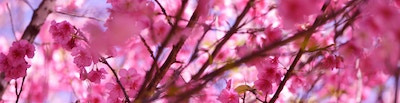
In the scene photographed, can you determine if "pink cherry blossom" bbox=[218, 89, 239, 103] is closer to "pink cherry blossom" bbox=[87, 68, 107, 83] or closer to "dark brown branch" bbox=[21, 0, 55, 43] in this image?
"pink cherry blossom" bbox=[87, 68, 107, 83]

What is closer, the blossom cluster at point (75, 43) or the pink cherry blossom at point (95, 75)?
the blossom cluster at point (75, 43)

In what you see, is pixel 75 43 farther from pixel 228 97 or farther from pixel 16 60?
pixel 228 97

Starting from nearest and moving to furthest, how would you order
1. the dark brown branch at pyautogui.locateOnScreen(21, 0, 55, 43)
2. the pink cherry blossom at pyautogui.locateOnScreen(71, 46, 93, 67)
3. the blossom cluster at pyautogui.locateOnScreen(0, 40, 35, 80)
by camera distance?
the pink cherry blossom at pyautogui.locateOnScreen(71, 46, 93, 67) → the blossom cluster at pyautogui.locateOnScreen(0, 40, 35, 80) → the dark brown branch at pyautogui.locateOnScreen(21, 0, 55, 43)

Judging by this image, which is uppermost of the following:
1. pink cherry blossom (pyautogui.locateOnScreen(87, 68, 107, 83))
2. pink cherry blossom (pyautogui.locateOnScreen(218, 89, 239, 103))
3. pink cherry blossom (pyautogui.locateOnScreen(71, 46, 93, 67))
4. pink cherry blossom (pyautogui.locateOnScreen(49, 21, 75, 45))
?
pink cherry blossom (pyautogui.locateOnScreen(49, 21, 75, 45))

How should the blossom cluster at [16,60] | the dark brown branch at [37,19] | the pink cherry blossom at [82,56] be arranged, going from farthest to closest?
the dark brown branch at [37,19], the blossom cluster at [16,60], the pink cherry blossom at [82,56]

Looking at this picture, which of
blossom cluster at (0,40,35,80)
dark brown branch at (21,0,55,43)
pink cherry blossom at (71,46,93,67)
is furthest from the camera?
dark brown branch at (21,0,55,43)

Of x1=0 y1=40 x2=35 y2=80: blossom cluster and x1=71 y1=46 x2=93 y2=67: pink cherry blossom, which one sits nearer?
x1=71 y1=46 x2=93 y2=67: pink cherry blossom

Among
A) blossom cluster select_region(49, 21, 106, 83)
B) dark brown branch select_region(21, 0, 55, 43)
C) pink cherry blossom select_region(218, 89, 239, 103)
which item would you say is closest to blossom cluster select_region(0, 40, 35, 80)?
blossom cluster select_region(49, 21, 106, 83)

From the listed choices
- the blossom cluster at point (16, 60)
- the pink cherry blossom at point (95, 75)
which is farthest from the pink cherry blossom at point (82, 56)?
the blossom cluster at point (16, 60)

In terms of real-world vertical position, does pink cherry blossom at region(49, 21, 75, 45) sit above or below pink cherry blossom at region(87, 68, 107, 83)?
above

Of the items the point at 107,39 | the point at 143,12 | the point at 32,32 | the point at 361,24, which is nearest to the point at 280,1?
the point at 361,24

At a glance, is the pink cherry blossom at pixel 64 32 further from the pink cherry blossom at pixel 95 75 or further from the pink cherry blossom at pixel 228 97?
the pink cherry blossom at pixel 228 97

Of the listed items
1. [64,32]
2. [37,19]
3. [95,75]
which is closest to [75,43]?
[64,32]
